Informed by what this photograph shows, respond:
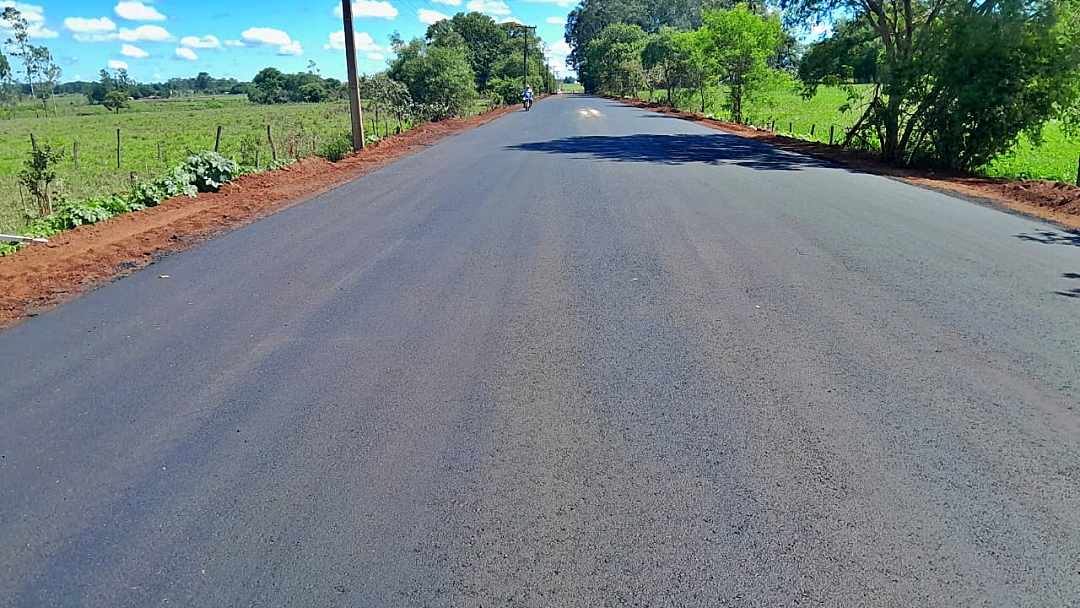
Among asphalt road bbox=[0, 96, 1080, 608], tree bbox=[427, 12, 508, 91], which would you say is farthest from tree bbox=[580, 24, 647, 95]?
asphalt road bbox=[0, 96, 1080, 608]

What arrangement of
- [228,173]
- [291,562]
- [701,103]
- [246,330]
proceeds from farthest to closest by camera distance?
1. [701,103]
2. [228,173]
3. [246,330]
4. [291,562]

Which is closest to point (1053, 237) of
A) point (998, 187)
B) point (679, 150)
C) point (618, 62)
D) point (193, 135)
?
point (998, 187)

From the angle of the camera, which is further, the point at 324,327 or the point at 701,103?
the point at 701,103

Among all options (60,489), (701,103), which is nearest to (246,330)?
(60,489)

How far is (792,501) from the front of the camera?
3.32 m

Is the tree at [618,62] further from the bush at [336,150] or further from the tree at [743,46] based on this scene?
the bush at [336,150]

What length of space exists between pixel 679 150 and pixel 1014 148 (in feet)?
33.5

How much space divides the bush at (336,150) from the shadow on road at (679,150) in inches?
190

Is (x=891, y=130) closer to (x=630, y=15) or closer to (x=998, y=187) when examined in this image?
(x=998, y=187)

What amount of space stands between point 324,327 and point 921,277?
18.5 ft

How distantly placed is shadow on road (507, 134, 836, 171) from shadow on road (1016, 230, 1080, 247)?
279 inches

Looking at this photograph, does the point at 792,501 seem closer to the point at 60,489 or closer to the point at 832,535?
the point at 832,535

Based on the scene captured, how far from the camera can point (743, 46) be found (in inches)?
1359

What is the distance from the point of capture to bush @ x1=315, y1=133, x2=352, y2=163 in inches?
796
